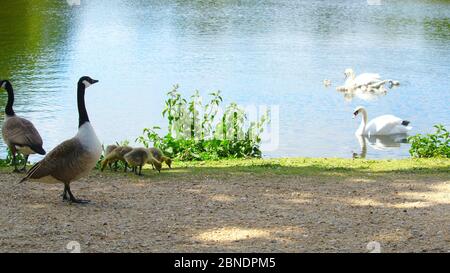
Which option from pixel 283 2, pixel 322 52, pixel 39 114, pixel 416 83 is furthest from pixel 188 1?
pixel 39 114

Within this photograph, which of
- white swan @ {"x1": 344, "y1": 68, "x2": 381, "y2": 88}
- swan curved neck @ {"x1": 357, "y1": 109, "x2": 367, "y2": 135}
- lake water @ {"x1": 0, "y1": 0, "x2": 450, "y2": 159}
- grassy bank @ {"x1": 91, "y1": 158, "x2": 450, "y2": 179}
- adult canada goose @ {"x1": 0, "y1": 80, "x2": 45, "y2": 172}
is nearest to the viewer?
adult canada goose @ {"x1": 0, "y1": 80, "x2": 45, "y2": 172}

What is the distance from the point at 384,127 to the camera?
16.0 m

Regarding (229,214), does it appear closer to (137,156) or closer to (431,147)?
(137,156)

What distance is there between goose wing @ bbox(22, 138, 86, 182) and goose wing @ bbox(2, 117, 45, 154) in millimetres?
1397

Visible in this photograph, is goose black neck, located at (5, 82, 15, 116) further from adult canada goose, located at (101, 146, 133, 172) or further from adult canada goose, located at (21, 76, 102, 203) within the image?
adult canada goose, located at (21, 76, 102, 203)

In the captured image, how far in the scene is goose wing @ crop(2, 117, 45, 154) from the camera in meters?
9.83

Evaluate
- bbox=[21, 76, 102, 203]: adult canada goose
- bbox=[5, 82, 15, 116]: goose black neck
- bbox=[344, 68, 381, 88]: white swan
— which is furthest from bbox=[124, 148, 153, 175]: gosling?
bbox=[344, 68, 381, 88]: white swan

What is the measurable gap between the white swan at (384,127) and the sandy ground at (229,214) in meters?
5.39

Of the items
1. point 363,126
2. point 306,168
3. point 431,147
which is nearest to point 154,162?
point 306,168

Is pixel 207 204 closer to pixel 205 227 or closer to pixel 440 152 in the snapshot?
pixel 205 227

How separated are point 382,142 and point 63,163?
8945 millimetres

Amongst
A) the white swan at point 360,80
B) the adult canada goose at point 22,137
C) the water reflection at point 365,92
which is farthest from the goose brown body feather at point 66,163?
the white swan at point 360,80

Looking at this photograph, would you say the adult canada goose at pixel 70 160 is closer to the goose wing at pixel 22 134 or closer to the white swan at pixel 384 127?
the goose wing at pixel 22 134
